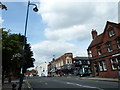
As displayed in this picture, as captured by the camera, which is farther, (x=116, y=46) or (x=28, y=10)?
(x=116, y=46)

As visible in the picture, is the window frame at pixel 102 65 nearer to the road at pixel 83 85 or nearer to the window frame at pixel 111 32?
the window frame at pixel 111 32

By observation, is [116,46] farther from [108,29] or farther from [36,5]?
[36,5]

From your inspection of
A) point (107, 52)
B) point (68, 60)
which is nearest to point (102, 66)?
point (107, 52)

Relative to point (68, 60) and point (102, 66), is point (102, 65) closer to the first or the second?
point (102, 66)

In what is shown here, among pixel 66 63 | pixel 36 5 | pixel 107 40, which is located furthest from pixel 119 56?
pixel 66 63

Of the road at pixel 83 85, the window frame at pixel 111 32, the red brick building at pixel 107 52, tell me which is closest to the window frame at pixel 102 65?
the red brick building at pixel 107 52

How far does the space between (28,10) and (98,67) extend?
80.1 ft

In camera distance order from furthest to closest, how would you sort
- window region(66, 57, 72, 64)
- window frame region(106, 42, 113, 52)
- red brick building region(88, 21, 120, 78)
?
window region(66, 57, 72, 64) → window frame region(106, 42, 113, 52) → red brick building region(88, 21, 120, 78)

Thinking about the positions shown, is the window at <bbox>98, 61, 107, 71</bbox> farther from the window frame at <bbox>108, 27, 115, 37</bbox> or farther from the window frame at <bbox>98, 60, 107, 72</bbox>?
the window frame at <bbox>108, 27, 115, 37</bbox>

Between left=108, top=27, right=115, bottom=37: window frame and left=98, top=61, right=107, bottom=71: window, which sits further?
left=98, top=61, right=107, bottom=71: window

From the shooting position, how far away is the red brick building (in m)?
28.1

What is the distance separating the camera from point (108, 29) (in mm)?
30938

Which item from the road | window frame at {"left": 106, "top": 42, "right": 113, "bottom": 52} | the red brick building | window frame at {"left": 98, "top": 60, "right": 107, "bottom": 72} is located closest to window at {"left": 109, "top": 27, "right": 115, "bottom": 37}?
the red brick building

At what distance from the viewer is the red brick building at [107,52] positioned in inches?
1107
